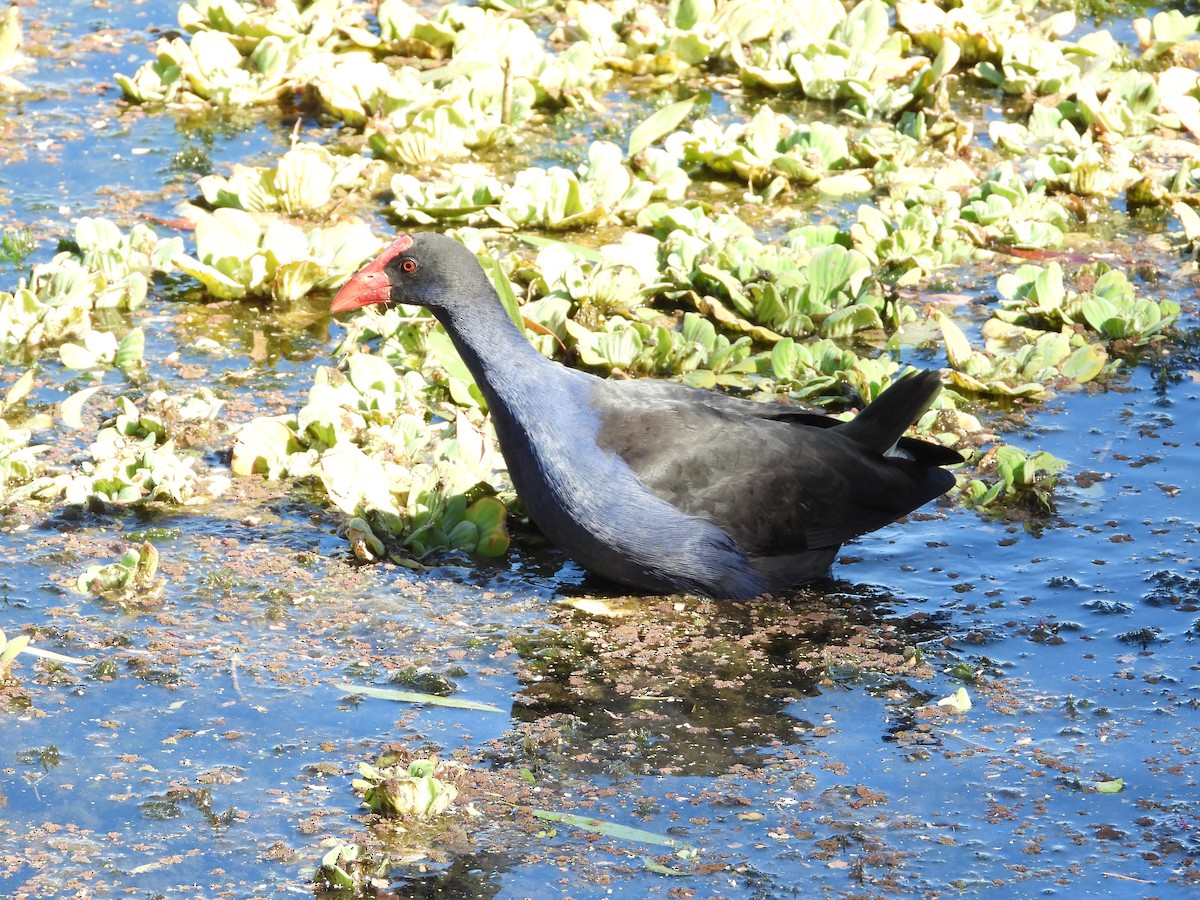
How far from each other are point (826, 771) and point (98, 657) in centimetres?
194

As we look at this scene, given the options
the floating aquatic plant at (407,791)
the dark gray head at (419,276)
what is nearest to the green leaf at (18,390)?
the dark gray head at (419,276)

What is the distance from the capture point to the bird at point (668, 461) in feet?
14.7

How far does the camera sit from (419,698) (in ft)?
13.3

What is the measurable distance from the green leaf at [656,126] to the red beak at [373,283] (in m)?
2.68

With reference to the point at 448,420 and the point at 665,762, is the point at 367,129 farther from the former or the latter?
the point at 665,762

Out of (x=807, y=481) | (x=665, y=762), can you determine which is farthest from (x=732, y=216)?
(x=665, y=762)

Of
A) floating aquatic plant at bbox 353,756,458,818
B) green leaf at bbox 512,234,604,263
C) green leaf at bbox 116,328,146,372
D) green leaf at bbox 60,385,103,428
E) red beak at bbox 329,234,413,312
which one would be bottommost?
floating aquatic plant at bbox 353,756,458,818

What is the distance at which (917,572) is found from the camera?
15.7 feet

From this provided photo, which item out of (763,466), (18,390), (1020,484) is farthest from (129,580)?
(1020,484)

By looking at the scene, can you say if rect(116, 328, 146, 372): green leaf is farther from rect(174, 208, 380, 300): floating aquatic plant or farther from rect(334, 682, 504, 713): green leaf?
rect(334, 682, 504, 713): green leaf

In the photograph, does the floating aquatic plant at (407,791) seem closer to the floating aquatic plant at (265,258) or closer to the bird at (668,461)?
the bird at (668,461)

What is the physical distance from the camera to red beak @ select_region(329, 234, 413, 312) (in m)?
4.75

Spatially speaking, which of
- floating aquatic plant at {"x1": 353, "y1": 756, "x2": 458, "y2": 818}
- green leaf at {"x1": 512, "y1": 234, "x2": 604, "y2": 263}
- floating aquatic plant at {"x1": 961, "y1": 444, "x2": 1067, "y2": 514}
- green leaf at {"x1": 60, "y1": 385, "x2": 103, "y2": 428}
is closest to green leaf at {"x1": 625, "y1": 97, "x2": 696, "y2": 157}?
green leaf at {"x1": 512, "y1": 234, "x2": 604, "y2": 263}

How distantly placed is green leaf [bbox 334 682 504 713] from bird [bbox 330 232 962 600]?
0.63 m
